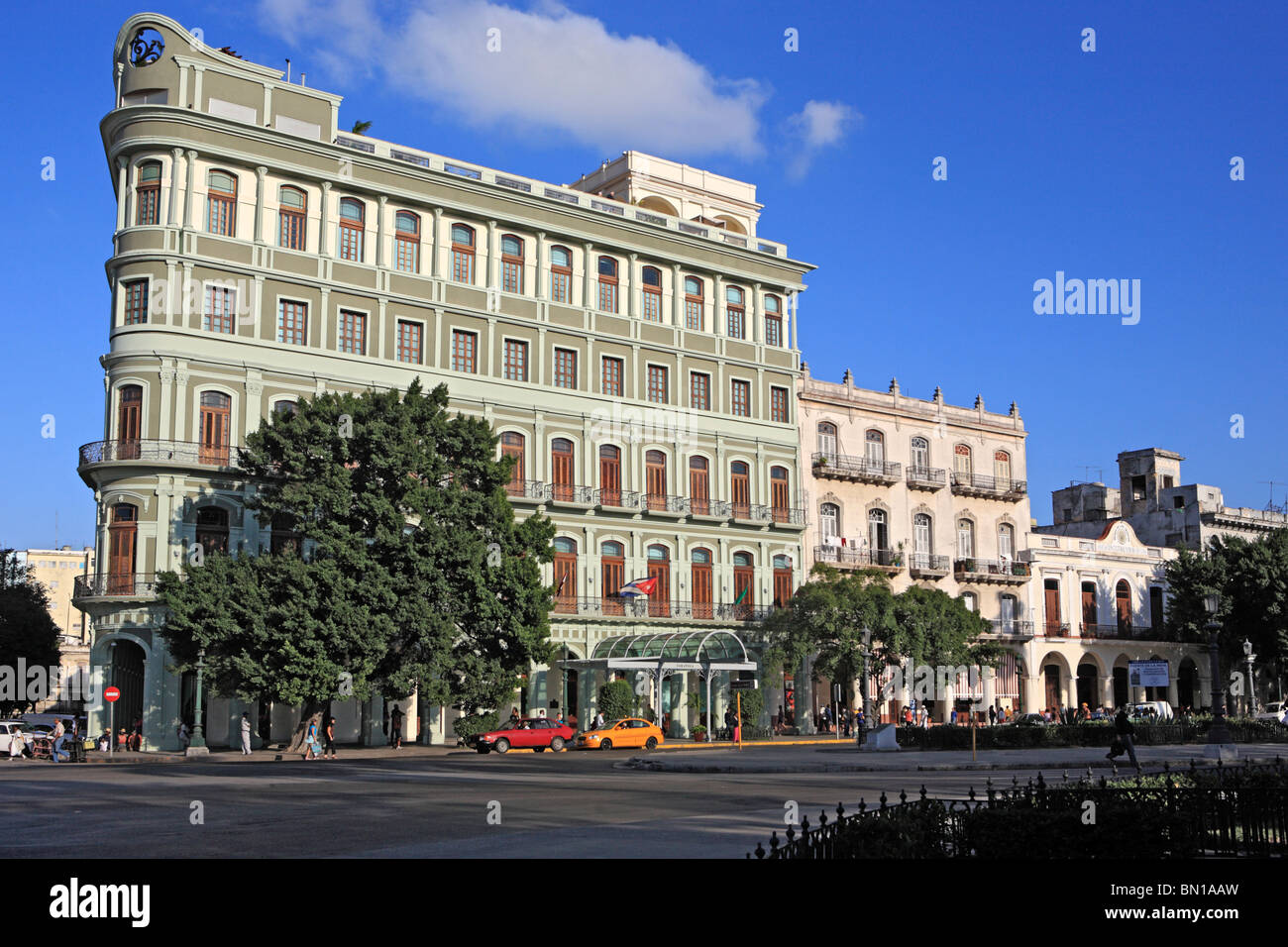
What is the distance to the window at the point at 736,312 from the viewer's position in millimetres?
60375

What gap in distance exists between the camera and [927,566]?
63.7 metres

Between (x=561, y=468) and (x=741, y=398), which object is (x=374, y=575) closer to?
(x=561, y=468)

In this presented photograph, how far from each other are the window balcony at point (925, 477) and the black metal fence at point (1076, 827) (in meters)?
51.7

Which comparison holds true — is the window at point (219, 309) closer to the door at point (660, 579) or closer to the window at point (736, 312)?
the door at point (660, 579)

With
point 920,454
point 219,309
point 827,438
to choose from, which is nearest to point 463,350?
point 219,309

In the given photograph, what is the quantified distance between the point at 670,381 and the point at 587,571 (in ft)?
33.3

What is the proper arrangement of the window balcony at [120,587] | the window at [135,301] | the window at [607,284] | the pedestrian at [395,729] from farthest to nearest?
the window at [607,284]
the window at [135,301]
the pedestrian at [395,729]
the window balcony at [120,587]

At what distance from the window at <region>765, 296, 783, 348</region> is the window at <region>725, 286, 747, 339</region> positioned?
1.37m

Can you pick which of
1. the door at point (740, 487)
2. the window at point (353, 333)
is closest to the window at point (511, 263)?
the window at point (353, 333)

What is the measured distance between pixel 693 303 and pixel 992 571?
21812 millimetres

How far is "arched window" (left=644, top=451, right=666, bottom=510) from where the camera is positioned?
5572 centimetres

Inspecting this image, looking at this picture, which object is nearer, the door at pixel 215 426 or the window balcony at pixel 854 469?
the door at pixel 215 426

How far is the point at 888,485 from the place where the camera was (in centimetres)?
6359
